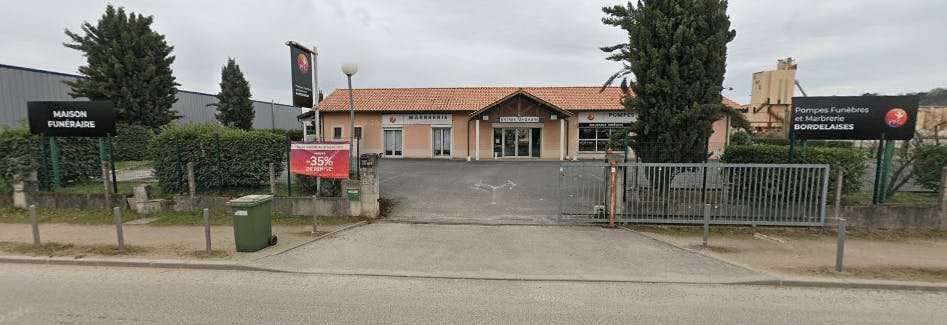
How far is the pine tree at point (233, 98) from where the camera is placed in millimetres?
31719

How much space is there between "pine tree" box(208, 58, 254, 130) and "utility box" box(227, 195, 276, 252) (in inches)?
1189

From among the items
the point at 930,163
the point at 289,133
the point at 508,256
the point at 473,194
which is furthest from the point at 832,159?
the point at 289,133

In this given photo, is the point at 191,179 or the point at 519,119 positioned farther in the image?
the point at 519,119

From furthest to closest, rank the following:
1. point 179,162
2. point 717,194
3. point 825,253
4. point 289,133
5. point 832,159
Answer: point 289,133
point 179,162
point 717,194
point 832,159
point 825,253

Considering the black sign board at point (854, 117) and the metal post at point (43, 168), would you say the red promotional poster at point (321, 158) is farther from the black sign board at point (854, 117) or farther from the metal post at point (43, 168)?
the black sign board at point (854, 117)

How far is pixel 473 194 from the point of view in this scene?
437 inches

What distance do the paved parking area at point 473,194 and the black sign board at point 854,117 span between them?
5.51m

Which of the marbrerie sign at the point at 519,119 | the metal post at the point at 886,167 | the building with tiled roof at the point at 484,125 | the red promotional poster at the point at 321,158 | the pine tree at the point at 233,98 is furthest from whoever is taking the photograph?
the pine tree at the point at 233,98

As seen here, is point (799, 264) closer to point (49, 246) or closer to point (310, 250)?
point (310, 250)

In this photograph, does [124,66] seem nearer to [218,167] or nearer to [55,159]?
[55,159]

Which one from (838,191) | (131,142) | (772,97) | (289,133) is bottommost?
(838,191)

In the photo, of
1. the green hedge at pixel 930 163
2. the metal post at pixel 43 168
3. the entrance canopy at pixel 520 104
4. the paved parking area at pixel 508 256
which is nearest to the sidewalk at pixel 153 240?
the paved parking area at pixel 508 256

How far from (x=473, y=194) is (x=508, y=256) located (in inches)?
201

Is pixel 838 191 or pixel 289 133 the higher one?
pixel 289 133
